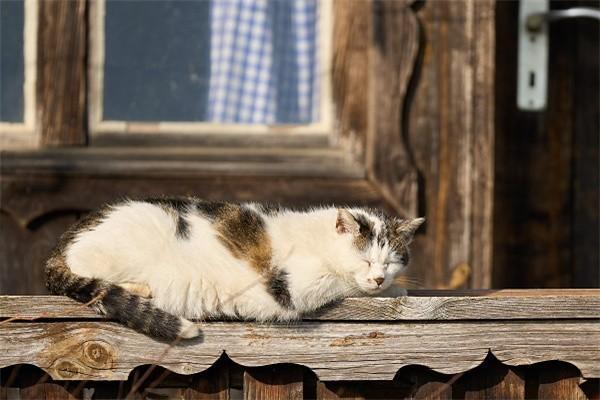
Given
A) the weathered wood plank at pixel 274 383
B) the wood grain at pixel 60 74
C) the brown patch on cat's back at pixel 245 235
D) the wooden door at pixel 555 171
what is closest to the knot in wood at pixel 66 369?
the weathered wood plank at pixel 274 383

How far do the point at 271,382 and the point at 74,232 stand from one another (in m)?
0.87

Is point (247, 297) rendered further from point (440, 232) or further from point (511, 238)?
point (511, 238)

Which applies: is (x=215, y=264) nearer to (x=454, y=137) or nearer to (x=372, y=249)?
(x=372, y=249)

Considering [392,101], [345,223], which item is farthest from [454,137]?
[345,223]

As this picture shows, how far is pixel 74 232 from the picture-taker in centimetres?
301

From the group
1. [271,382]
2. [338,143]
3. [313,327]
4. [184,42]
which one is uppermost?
[184,42]

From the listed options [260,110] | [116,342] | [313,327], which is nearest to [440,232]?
[260,110]

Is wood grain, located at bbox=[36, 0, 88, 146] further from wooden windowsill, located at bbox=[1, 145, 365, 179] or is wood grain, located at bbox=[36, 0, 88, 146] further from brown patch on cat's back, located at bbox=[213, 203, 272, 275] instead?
brown patch on cat's back, located at bbox=[213, 203, 272, 275]

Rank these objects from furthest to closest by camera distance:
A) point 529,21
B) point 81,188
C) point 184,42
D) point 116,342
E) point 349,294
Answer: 1. point 529,21
2. point 184,42
3. point 81,188
4. point 349,294
5. point 116,342

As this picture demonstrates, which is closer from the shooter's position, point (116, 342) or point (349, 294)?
point (116, 342)

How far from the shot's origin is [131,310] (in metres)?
2.59

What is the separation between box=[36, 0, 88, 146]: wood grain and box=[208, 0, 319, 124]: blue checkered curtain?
2.31ft

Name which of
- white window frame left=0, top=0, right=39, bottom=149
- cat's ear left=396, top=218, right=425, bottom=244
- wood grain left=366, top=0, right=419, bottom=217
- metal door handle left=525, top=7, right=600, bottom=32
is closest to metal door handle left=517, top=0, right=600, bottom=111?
metal door handle left=525, top=7, right=600, bottom=32

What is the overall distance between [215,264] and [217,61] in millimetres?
2126
